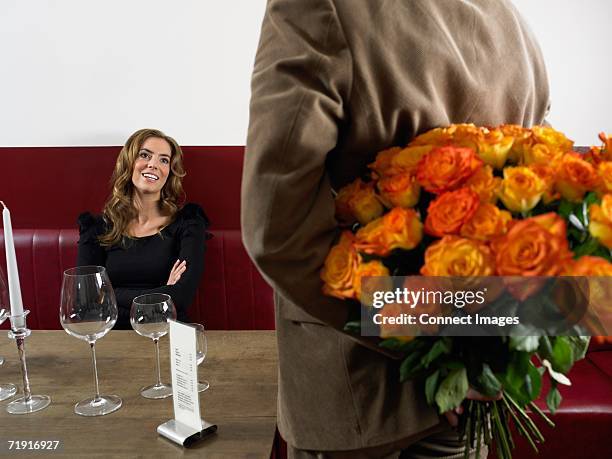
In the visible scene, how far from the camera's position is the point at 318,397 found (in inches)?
38.6

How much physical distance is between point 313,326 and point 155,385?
1.50 ft

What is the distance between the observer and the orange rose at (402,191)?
2.53ft

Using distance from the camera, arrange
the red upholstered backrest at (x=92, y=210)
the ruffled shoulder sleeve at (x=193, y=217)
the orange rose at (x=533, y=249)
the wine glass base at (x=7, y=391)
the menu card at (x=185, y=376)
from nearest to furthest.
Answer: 1. the orange rose at (x=533, y=249)
2. the menu card at (x=185, y=376)
3. the wine glass base at (x=7, y=391)
4. the ruffled shoulder sleeve at (x=193, y=217)
5. the red upholstered backrest at (x=92, y=210)

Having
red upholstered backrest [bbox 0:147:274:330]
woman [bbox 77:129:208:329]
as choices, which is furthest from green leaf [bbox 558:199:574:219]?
red upholstered backrest [bbox 0:147:274:330]

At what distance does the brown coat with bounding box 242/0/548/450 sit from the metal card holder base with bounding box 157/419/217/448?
0.13 m

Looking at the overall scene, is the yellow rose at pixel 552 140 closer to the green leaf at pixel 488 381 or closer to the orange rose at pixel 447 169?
the orange rose at pixel 447 169

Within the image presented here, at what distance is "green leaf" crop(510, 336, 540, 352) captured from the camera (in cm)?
73

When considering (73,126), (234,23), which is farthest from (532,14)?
(73,126)

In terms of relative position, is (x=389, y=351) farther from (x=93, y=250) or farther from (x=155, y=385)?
(x=93, y=250)

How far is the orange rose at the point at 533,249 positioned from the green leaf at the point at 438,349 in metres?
0.13

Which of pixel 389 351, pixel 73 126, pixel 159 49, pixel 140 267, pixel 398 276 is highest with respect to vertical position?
pixel 159 49

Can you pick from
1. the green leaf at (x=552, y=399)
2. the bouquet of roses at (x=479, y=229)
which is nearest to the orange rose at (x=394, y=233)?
the bouquet of roses at (x=479, y=229)

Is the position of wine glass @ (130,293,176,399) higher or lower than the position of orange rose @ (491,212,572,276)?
lower

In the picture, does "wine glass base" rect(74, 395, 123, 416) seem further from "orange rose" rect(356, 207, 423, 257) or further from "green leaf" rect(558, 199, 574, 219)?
"green leaf" rect(558, 199, 574, 219)
